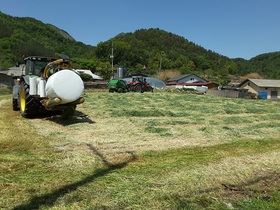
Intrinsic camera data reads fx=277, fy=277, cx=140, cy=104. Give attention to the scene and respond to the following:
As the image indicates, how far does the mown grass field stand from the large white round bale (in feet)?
3.17

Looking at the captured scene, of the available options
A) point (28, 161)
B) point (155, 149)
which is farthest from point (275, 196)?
point (28, 161)

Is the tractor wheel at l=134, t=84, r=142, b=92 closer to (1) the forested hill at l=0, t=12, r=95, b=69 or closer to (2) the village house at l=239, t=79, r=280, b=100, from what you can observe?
(2) the village house at l=239, t=79, r=280, b=100

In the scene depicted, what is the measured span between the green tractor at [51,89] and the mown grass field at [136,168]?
91 centimetres

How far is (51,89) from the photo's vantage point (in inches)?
328

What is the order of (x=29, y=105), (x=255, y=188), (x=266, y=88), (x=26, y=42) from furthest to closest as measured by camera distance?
(x=26, y=42), (x=266, y=88), (x=29, y=105), (x=255, y=188)

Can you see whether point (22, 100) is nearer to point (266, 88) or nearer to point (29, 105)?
point (29, 105)

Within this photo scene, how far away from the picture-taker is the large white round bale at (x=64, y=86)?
831cm

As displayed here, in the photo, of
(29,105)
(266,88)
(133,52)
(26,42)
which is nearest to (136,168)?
(29,105)

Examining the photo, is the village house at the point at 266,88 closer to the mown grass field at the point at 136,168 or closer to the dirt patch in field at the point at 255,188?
the mown grass field at the point at 136,168

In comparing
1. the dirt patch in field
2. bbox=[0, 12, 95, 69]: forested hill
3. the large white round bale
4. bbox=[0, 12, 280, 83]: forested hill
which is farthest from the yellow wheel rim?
bbox=[0, 12, 280, 83]: forested hill

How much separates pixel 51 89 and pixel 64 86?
39cm

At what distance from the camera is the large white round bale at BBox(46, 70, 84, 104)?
8312mm

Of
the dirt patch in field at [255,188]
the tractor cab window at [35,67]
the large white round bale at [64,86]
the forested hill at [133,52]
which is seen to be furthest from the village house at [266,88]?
the dirt patch in field at [255,188]

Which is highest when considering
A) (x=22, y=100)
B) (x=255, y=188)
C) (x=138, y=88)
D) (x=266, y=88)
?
(x=266, y=88)
